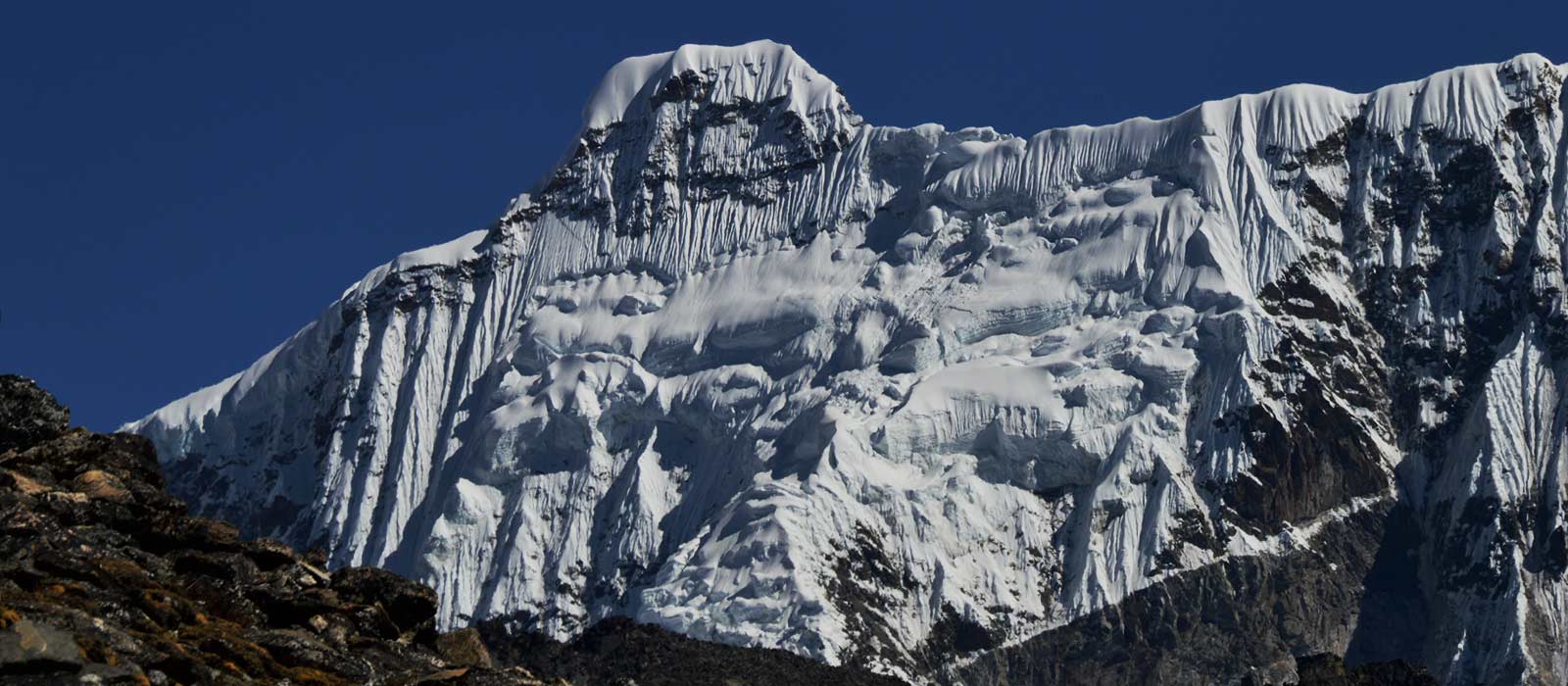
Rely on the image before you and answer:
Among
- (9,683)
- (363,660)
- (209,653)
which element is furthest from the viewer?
(363,660)

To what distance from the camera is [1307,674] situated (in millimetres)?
199125

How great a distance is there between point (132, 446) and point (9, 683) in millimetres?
30055

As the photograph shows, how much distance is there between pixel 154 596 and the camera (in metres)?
58.7

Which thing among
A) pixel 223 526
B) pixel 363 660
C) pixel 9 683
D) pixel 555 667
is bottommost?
pixel 9 683

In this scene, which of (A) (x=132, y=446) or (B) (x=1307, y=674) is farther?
(B) (x=1307, y=674)

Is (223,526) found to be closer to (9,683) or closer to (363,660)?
(363,660)

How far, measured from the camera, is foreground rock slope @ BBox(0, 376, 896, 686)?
51.5m

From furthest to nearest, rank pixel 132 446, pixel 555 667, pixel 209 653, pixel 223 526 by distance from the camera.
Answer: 1. pixel 555 667
2. pixel 132 446
3. pixel 223 526
4. pixel 209 653

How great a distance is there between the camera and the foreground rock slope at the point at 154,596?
169 ft

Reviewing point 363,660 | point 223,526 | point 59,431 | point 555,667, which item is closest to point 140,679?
point 363,660

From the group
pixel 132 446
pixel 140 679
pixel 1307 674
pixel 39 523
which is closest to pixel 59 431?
pixel 132 446

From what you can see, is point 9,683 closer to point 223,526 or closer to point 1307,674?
point 223,526

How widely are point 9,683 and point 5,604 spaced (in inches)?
185

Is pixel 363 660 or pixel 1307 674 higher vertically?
pixel 1307 674
